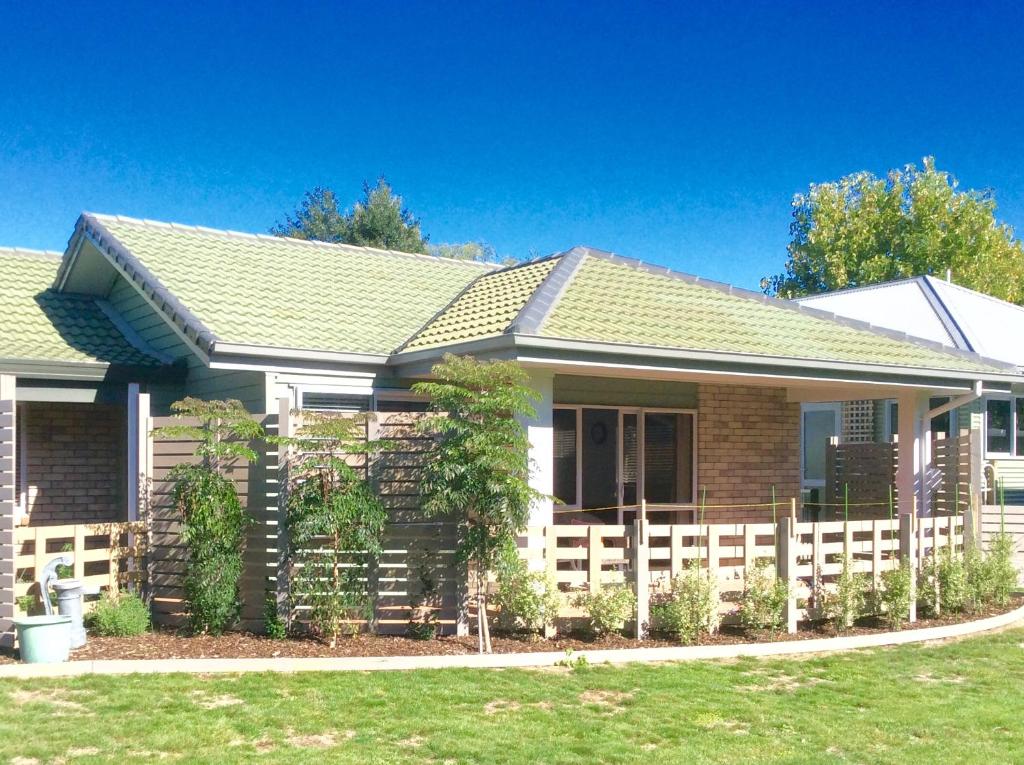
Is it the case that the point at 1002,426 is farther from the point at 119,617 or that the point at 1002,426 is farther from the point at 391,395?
the point at 119,617

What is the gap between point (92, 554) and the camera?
9180mm

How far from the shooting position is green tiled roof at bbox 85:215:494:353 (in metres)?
11.5

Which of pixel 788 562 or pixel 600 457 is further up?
pixel 600 457

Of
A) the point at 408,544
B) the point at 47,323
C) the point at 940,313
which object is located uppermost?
the point at 940,313

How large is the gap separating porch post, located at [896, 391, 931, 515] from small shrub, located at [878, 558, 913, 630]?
11.2 ft

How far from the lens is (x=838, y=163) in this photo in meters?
46.0

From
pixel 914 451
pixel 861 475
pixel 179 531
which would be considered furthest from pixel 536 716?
pixel 861 475

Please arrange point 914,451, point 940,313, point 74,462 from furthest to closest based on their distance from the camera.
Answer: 1. point 940,313
2. point 74,462
3. point 914,451

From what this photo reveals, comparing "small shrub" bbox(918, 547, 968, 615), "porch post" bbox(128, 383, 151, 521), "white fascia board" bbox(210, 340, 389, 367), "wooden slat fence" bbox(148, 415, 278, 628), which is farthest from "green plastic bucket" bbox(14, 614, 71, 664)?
"small shrub" bbox(918, 547, 968, 615)

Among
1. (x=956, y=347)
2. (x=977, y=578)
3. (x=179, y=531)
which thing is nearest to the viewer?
(x=179, y=531)

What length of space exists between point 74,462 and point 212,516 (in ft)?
18.5

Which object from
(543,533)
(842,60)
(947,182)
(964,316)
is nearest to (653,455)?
(543,533)

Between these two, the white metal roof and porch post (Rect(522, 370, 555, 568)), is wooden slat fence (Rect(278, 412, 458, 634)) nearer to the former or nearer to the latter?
porch post (Rect(522, 370, 555, 568))

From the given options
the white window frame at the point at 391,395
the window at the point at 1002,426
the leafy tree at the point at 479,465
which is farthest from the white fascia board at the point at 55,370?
the window at the point at 1002,426
